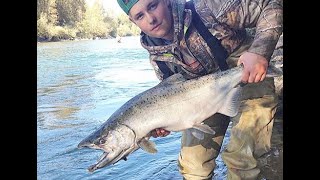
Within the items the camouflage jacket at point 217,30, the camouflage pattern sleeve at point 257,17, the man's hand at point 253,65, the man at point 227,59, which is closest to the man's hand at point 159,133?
the man at point 227,59

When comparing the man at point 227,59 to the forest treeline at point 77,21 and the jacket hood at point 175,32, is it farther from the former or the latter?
the forest treeline at point 77,21

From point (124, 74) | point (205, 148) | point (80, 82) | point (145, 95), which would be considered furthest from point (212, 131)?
point (80, 82)

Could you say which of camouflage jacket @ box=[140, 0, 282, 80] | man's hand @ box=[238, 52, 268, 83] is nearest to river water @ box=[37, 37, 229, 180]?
camouflage jacket @ box=[140, 0, 282, 80]

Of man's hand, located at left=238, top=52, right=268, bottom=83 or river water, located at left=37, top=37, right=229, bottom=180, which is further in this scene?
river water, located at left=37, top=37, right=229, bottom=180

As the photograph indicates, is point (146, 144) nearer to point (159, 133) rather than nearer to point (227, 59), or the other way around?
point (159, 133)

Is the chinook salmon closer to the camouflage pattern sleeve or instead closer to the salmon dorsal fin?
the salmon dorsal fin

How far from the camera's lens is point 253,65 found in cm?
234

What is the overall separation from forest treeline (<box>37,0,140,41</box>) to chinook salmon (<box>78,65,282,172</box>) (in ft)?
1.13

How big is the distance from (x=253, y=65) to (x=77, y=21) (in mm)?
906

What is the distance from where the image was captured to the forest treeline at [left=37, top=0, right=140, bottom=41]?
2479 millimetres

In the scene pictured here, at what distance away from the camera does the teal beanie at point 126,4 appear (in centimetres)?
236

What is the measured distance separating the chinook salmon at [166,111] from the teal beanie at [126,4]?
1.26 ft

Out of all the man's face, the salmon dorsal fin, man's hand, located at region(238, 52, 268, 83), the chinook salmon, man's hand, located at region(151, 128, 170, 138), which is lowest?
the salmon dorsal fin
